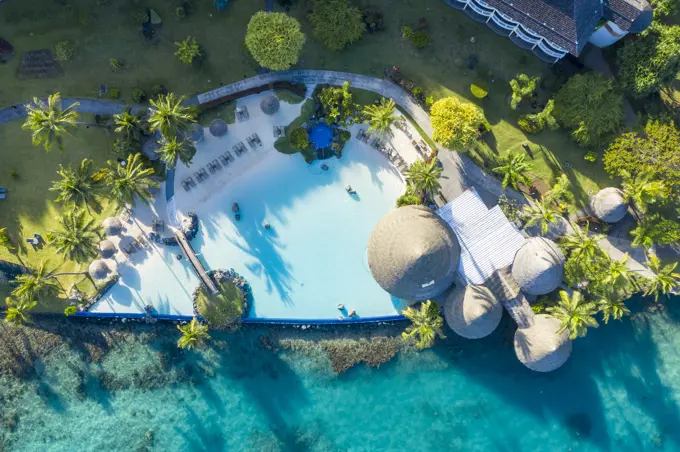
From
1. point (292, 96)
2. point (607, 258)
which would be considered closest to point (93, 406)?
point (292, 96)

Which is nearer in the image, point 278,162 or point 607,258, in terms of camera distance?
point 607,258

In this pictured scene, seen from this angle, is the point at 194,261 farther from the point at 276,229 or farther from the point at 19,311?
the point at 19,311

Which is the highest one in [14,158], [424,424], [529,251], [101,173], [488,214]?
[14,158]

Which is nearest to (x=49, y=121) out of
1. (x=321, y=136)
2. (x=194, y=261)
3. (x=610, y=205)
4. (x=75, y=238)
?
(x=75, y=238)

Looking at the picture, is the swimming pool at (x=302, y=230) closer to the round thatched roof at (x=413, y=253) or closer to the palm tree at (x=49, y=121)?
the round thatched roof at (x=413, y=253)

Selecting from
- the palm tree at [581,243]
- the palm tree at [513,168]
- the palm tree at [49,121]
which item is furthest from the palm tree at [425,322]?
the palm tree at [49,121]

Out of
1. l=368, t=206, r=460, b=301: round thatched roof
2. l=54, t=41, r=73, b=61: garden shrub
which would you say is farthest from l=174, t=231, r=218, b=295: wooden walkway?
l=54, t=41, r=73, b=61: garden shrub

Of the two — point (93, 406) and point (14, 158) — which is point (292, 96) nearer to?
point (14, 158)
